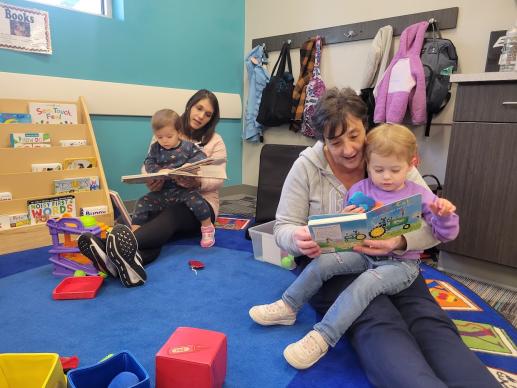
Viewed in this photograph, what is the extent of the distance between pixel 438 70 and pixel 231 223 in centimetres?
147

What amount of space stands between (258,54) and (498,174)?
6.65 ft

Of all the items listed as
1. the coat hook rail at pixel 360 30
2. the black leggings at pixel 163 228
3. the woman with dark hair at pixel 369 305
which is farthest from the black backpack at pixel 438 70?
the black leggings at pixel 163 228

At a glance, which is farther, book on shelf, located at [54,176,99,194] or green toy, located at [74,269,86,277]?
book on shelf, located at [54,176,99,194]

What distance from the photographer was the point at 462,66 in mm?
2045

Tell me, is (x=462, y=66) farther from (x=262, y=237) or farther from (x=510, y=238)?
(x=262, y=237)

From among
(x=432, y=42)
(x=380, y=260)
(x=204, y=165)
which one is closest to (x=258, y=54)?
(x=432, y=42)

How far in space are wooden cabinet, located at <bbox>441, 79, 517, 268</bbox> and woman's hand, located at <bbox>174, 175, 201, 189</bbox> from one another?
1.20 metres

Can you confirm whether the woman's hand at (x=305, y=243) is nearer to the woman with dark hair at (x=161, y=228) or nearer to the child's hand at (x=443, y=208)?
the child's hand at (x=443, y=208)

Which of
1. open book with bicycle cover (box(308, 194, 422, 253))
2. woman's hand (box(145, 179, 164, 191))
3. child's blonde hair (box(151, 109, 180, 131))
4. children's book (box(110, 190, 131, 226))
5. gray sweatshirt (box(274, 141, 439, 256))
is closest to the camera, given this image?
open book with bicycle cover (box(308, 194, 422, 253))

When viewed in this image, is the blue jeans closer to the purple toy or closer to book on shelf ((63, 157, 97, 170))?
the purple toy

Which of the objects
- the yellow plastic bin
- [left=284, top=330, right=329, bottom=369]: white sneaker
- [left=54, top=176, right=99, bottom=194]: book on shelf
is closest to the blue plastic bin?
the yellow plastic bin

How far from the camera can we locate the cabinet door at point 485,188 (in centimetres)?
147

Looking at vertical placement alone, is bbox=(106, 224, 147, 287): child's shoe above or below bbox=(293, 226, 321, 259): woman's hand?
below

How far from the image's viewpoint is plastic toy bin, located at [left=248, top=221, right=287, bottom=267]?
1.65 metres
